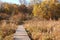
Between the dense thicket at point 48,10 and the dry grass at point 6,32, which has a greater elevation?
the dry grass at point 6,32

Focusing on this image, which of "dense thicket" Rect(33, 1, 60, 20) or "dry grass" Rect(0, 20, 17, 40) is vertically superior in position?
"dry grass" Rect(0, 20, 17, 40)

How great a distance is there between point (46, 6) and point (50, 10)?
37.2 inches

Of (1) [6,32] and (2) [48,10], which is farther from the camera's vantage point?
(2) [48,10]

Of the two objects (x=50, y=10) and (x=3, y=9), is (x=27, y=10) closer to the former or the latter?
(x=3, y=9)

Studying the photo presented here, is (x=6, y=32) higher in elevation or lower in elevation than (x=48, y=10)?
higher

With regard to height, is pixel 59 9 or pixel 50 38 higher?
pixel 50 38

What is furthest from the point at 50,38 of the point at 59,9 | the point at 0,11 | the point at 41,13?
the point at 0,11

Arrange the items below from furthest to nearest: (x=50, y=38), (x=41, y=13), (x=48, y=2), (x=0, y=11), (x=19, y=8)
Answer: (x=19, y=8)
(x=0, y=11)
(x=48, y=2)
(x=41, y=13)
(x=50, y=38)

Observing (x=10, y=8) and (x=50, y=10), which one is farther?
(x=10, y=8)

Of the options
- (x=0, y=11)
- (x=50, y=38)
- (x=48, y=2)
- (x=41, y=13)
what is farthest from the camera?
(x=0, y=11)

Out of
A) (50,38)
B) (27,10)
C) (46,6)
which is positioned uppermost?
(50,38)

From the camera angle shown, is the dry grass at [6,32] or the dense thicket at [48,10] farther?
the dense thicket at [48,10]

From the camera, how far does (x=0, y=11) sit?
39.3 m

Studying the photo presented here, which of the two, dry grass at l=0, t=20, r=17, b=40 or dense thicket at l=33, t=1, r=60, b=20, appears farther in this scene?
dense thicket at l=33, t=1, r=60, b=20
